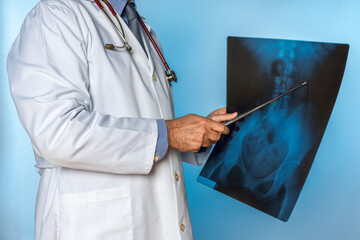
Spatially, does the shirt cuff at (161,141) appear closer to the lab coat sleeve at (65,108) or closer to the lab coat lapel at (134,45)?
the lab coat sleeve at (65,108)

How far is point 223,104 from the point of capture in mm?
1935

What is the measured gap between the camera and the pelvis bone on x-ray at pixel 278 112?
40.3 inches

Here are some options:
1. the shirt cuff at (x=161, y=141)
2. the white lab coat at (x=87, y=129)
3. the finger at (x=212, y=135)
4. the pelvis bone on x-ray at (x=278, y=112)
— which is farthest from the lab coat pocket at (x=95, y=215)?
the pelvis bone on x-ray at (x=278, y=112)

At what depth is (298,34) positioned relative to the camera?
183 cm

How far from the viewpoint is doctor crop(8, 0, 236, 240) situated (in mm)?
799

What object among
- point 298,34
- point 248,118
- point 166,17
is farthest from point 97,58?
point 298,34

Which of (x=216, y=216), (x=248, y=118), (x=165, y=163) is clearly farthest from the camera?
(x=216, y=216)

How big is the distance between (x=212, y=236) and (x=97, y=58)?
1.36 m

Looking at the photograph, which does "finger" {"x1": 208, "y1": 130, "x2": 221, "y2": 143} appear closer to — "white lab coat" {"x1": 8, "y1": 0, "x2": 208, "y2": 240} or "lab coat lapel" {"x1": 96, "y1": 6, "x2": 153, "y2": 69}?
"white lab coat" {"x1": 8, "y1": 0, "x2": 208, "y2": 240}

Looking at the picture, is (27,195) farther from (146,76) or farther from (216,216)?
(146,76)

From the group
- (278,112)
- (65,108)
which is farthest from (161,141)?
(278,112)

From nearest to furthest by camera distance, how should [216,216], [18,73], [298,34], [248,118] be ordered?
[18,73] < [248,118] < [298,34] < [216,216]

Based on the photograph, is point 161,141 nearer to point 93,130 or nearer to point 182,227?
point 93,130

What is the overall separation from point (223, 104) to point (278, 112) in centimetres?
87
